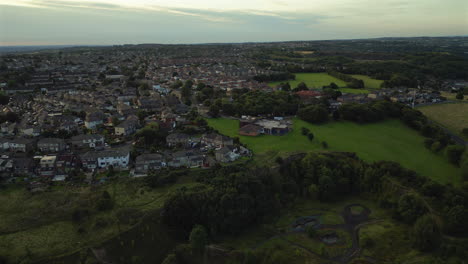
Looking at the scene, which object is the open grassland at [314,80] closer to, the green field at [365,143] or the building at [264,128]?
the green field at [365,143]

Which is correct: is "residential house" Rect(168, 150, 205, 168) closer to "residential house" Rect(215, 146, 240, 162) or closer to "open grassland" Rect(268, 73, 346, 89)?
"residential house" Rect(215, 146, 240, 162)

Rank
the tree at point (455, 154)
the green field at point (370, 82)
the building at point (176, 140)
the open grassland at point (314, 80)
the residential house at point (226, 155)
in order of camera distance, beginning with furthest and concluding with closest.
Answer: the open grassland at point (314, 80)
the green field at point (370, 82)
the building at point (176, 140)
the tree at point (455, 154)
the residential house at point (226, 155)

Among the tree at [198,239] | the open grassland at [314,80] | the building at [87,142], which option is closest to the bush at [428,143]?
the tree at [198,239]

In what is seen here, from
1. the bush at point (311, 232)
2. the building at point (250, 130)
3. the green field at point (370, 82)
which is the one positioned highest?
the green field at point (370, 82)

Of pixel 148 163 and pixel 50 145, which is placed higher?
pixel 50 145

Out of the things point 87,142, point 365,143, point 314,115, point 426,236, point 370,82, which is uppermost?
point 370,82

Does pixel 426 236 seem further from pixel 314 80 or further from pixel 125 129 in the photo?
pixel 314 80

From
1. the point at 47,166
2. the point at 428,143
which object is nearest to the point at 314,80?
the point at 428,143
